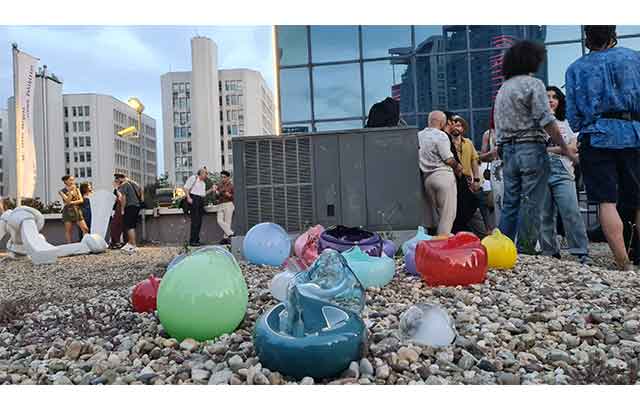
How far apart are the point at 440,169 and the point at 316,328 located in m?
3.98

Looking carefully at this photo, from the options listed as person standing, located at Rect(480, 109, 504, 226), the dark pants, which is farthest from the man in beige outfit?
the dark pants

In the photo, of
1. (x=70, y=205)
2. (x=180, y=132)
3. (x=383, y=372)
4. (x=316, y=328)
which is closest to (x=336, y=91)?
(x=70, y=205)

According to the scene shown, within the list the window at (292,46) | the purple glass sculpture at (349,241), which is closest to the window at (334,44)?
the window at (292,46)

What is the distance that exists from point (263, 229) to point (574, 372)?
3.42m

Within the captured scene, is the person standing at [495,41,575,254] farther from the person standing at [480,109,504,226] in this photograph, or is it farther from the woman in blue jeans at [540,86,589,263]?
the person standing at [480,109,504,226]

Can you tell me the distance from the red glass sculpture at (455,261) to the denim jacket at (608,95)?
140 centimetres

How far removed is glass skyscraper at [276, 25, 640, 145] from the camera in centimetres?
1283

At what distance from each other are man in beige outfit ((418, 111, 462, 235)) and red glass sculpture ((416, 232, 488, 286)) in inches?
83.1

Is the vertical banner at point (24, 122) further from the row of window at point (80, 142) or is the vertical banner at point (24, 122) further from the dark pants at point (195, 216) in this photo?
the row of window at point (80, 142)

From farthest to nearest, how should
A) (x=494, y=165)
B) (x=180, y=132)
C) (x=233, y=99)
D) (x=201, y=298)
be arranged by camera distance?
(x=180, y=132), (x=233, y=99), (x=494, y=165), (x=201, y=298)

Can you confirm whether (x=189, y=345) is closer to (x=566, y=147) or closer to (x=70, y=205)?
(x=566, y=147)

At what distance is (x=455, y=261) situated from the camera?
3.38 meters

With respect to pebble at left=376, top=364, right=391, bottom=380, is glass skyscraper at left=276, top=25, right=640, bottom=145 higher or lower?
higher

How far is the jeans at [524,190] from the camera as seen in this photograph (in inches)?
177
